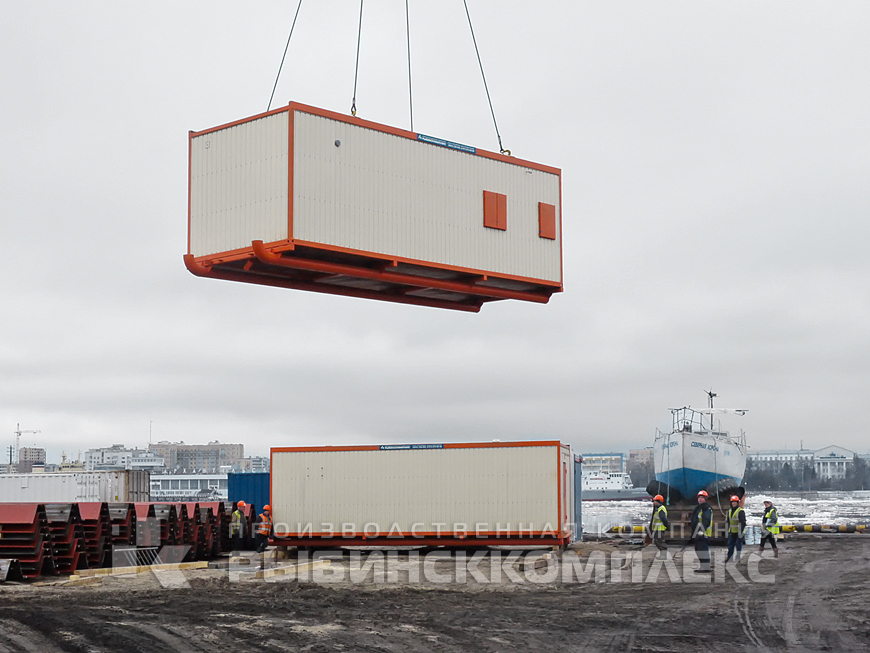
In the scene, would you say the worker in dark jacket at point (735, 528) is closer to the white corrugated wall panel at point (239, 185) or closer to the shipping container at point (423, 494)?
the shipping container at point (423, 494)

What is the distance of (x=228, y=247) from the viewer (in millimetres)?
14672

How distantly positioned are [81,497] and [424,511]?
61.2 feet

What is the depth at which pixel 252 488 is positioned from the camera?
32125mm

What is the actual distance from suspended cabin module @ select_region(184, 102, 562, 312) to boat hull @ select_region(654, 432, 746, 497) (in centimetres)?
1890

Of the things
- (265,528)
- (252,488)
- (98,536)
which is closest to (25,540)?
(98,536)

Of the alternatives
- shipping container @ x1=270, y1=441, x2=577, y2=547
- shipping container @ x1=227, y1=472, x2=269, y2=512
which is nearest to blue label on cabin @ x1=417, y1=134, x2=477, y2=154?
shipping container @ x1=270, y1=441, x2=577, y2=547

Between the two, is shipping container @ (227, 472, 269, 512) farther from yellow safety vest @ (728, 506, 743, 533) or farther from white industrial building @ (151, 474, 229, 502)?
white industrial building @ (151, 474, 229, 502)

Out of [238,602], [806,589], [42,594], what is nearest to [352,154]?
[238,602]

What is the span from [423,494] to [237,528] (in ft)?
17.3

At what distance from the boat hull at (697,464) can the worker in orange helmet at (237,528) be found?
16.1m

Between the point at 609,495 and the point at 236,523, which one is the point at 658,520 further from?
the point at 609,495

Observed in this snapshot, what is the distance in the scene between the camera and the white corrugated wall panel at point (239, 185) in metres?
14.0

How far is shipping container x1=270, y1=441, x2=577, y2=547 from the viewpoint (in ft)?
74.9

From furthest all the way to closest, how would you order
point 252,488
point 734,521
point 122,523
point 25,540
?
1. point 252,488
2. point 122,523
3. point 734,521
4. point 25,540
